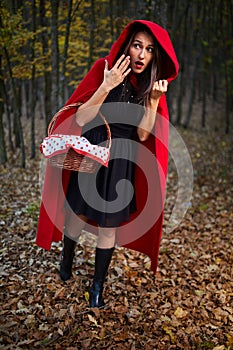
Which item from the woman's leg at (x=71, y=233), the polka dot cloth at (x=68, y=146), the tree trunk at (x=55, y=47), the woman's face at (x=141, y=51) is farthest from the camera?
the tree trunk at (x=55, y=47)

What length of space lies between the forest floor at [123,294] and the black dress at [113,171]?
83 cm

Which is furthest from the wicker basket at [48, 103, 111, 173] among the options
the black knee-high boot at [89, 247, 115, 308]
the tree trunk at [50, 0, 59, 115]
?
the tree trunk at [50, 0, 59, 115]

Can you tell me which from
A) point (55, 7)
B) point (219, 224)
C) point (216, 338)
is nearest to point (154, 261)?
point (216, 338)

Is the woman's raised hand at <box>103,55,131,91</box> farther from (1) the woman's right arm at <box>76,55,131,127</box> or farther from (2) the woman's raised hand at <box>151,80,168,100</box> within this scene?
(2) the woman's raised hand at <box>151,80,168,100</box>

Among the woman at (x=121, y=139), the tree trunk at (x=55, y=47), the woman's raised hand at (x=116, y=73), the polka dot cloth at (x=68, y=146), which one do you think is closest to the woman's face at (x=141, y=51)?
the woman at (x=121, y=139)

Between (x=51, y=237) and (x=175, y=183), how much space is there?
14.1ft

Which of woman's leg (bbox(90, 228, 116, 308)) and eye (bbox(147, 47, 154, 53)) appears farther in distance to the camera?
woman's leg (bbox(90, 228, 116, 308))

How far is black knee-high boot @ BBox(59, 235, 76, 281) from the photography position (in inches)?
113

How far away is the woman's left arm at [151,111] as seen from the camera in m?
2.27

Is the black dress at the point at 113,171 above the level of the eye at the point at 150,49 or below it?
below

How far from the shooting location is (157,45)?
2.35 metres

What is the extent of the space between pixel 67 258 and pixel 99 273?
39 cm

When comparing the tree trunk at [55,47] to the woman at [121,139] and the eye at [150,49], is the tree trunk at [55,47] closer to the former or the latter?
the woman at [121,139]

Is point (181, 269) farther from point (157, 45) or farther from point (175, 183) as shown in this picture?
point (175, 183)
